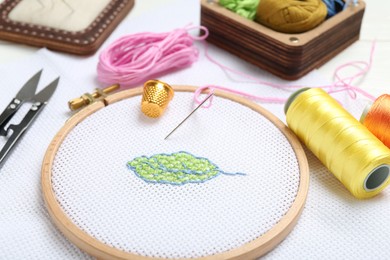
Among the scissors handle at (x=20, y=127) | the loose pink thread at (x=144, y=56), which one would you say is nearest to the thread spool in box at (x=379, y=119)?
the loose pink thread at (x=144, y=56)

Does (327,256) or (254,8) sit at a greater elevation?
(254,8)

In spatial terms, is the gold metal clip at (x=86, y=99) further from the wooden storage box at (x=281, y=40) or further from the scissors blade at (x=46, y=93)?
the wooden storage box at (x=281, y=40)

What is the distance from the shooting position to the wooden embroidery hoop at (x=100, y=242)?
79 centimetres

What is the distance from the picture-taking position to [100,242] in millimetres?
A: 796

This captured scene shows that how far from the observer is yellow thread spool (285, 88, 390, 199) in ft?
2.80

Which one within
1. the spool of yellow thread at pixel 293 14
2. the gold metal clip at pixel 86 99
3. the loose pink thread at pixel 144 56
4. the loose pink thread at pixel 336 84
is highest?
the spool of yellow thread at pixel 293 14

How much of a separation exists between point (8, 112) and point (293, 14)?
552 mm

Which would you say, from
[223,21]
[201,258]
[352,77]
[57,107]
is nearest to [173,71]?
[223,21]

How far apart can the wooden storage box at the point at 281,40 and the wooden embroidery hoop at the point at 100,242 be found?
0.16 metres

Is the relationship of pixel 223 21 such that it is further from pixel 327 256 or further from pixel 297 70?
pixel 327 256

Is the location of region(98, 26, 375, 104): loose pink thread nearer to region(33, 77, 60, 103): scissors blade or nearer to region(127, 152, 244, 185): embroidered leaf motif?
region(33, 77, 60, 103): scissors blade

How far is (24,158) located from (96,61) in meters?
0.31

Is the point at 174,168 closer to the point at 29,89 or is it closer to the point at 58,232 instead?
the point at 58,232

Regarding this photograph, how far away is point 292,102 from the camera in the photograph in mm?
965
